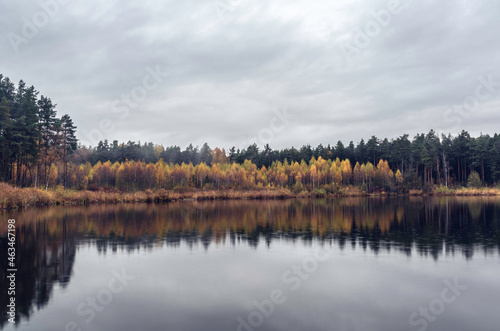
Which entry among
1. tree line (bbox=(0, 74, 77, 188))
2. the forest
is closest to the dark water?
tree line (bbox=(0, 74, 77, 188))

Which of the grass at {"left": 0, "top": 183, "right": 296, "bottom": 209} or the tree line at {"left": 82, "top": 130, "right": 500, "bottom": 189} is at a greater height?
the tree line at {"left": 82, "top": 130, "right": 500, "bottom": 189}

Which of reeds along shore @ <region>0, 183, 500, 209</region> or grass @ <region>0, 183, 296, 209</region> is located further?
reeds along shore @ <region>0, 183, 500, 209</region>

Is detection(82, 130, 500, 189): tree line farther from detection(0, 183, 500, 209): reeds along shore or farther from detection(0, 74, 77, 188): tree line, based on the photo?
detection(0, 74, 77, 188): tree line

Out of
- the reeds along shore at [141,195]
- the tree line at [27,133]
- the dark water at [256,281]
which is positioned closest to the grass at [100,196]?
the reeds along shore at [141,195]

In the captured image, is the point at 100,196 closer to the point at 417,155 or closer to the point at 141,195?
the point at 141,195

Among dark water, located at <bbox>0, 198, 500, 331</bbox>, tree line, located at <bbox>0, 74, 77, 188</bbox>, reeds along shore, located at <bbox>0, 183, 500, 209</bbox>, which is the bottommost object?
dark water, located at <bbox>0, 198, 500, 331</bbox>

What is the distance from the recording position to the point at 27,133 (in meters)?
49.9

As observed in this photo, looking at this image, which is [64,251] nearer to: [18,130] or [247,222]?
[247,222]

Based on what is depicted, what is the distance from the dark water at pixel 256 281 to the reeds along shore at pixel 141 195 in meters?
21.8

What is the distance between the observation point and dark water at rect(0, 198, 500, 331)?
29.5 ft

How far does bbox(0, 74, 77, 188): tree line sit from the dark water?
99.1 ft

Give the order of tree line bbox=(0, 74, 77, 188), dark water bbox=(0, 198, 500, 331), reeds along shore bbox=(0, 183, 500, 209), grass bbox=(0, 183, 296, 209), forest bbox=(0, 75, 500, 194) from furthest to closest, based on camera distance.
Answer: forest bbox=(0, 75, 500, 194)
tree line bbox=(0, 74, 77, 188)
reeds along shore bbox=(0, 183, 500, 209)
grass bbox=(0, 183, 296, 209)
dark water bbox=(0, 198, 500, 331)

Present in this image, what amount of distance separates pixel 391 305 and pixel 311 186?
8359 cm

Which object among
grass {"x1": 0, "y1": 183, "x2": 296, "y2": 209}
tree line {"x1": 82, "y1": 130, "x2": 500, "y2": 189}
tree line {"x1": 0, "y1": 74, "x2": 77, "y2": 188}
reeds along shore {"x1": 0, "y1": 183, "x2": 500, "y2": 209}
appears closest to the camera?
grass {"x1": 0, "y1": 183, "x2": 296, "y2": 209}
